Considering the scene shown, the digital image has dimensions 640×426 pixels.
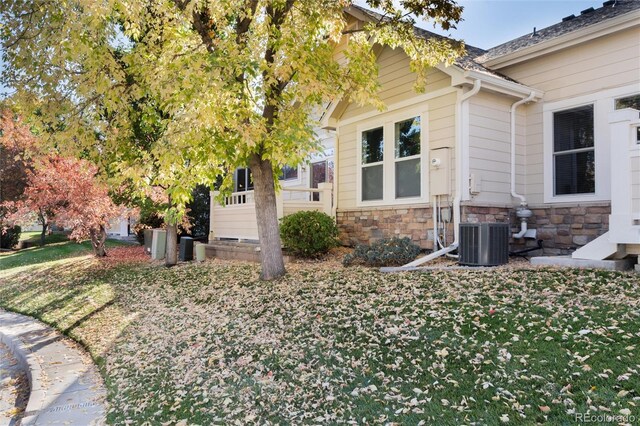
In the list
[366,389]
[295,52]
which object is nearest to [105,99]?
[295,52]

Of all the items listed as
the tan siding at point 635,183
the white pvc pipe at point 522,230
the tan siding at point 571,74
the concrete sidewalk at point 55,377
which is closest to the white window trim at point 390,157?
the white pvc pipe at point 522,230

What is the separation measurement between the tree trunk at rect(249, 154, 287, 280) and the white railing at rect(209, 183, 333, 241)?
185 centimetres

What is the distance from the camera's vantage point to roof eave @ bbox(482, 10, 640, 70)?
6882 millimetres

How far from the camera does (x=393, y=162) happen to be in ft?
29.1

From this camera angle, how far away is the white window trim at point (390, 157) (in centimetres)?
821

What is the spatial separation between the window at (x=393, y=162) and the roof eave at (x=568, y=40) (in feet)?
6.45

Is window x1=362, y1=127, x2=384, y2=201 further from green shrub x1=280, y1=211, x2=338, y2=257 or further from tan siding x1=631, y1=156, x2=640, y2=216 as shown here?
tan siding x1=631, y1=156, x2=640, y2=216

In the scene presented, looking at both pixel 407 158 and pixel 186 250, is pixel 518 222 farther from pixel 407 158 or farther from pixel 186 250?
pixel 186 250

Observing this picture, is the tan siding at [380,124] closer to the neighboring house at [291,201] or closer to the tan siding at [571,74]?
the neighboring house at [291,201]

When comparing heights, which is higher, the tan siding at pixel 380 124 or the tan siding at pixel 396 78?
the tan siding at pixel 396 78

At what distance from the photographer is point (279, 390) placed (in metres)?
3.64

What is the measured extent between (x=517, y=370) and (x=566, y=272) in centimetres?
302

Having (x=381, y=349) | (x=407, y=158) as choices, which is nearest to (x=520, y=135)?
(x=407, y=158)

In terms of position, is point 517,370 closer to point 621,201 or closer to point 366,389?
point 366,389
